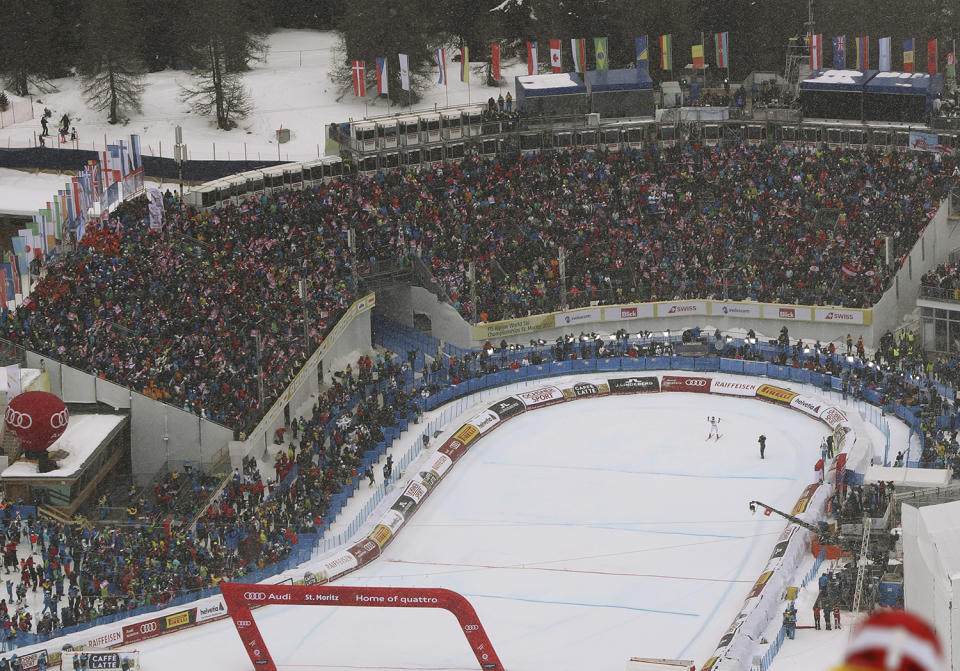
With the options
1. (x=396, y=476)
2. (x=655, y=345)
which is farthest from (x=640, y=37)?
(x=396, y=476)

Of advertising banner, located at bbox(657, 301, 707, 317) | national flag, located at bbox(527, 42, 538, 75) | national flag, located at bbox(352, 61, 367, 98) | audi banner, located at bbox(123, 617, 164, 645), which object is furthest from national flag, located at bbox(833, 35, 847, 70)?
audi banner, located at bbox(123, 617, 164, 645)

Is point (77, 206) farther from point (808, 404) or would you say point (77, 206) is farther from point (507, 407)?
point (808, 404)

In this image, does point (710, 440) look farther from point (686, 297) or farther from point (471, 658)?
point (471, 658)

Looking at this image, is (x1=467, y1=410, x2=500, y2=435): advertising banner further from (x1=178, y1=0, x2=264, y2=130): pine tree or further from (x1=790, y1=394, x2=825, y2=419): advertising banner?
(x1=178, y1=0, x2=264, y2=130): pine tree

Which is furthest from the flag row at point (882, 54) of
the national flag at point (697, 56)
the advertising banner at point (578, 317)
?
the advertising banner at point (578, 317)

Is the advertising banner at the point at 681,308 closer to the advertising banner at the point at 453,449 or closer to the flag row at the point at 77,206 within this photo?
the advertising banner at the point at 453,449

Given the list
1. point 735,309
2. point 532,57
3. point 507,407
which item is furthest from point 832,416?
point 532,57

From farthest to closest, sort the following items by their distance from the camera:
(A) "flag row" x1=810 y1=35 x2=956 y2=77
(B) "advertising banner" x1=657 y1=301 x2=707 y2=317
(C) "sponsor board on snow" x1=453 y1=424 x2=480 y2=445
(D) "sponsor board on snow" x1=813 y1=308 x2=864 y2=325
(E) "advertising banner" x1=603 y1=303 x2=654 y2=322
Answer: (A) "flag row" x1=810 y1=35 x2=956 y2=77
(B) "advertising banner" x1=657 y1=301 x2=707 y2=317
(E) "advertising banner" x1=603 y1=303 x2=654 y2=322
(D) "sponsor board on snow" x1=813 y1=308 x2=864 y2=325
(C) "sponsor board on snow" x1=453 y1=424 x2=480 y2=445
